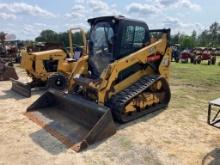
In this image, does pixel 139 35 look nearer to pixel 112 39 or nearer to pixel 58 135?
pixel 112 39

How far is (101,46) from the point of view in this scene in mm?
7246

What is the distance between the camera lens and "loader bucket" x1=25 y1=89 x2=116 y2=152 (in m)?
5.21

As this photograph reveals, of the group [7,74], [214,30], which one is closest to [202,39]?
[214,30]

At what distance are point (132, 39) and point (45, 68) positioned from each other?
438cm

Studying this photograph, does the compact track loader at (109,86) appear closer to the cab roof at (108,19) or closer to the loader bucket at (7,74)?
the cab roof at (108,19)

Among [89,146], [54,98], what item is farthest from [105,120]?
[54,98]

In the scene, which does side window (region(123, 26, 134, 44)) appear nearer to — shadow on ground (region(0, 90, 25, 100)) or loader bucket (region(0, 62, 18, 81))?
shadow on ground (region(0, 90, 25, 100))

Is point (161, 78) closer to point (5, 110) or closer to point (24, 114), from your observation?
point (24, 114)

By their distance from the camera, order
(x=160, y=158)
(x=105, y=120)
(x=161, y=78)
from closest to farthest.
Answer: (x=160, y=158) → (x=105, y=120) → (x=161, y=78)

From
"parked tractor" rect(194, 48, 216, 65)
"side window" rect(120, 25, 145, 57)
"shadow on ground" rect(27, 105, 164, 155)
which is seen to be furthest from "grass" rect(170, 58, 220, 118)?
"parked tractor" rect(194, 48, 216, 65)

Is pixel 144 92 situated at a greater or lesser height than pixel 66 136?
greater

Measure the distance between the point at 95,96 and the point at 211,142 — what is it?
270 centimetres

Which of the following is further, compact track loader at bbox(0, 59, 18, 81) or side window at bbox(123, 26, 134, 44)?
compact track loader at bbox(0, 59, 18, 81)

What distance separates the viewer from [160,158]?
4605 mm
